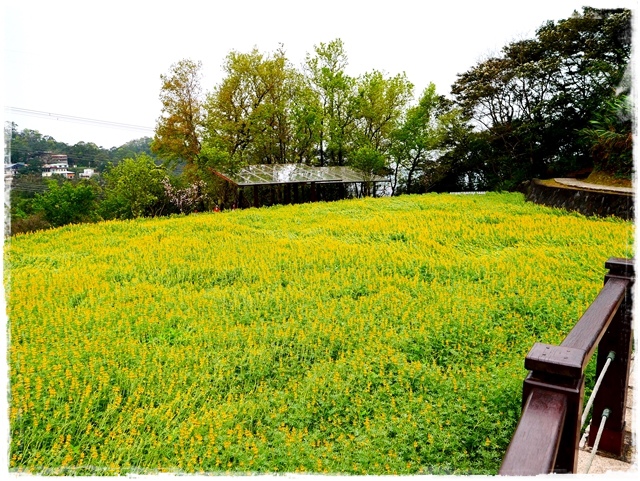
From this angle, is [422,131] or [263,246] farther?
[422,131]

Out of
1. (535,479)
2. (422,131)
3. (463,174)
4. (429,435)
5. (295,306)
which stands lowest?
(429,435)

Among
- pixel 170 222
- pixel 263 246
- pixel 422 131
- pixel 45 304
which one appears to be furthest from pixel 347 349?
pixel 422 131

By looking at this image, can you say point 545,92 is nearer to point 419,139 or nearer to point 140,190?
point 419,139

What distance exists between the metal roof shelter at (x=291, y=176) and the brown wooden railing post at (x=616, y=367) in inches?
588

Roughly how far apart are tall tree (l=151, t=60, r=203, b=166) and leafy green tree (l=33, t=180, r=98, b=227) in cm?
385

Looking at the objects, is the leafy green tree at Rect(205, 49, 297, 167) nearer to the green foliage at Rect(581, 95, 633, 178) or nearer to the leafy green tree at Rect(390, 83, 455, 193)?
the leafy green tree at Rect(390, 83, 455, 193)

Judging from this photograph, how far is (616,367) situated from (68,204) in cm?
2156

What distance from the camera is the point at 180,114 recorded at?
811 inches

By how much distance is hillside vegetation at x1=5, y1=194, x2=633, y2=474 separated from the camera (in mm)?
2459

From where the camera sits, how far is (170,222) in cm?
1020

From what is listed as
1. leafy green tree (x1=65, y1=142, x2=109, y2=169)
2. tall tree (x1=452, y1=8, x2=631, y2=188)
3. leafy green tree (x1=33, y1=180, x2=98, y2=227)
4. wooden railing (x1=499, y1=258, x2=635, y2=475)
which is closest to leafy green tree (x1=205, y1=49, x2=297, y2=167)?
leafy green tree (x1=65, y1=142, x2=109, y2=169)

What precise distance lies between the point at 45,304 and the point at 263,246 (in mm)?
3472

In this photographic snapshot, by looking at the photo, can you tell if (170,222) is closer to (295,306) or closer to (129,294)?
(129,294)

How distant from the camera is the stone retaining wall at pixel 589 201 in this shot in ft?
28.5
